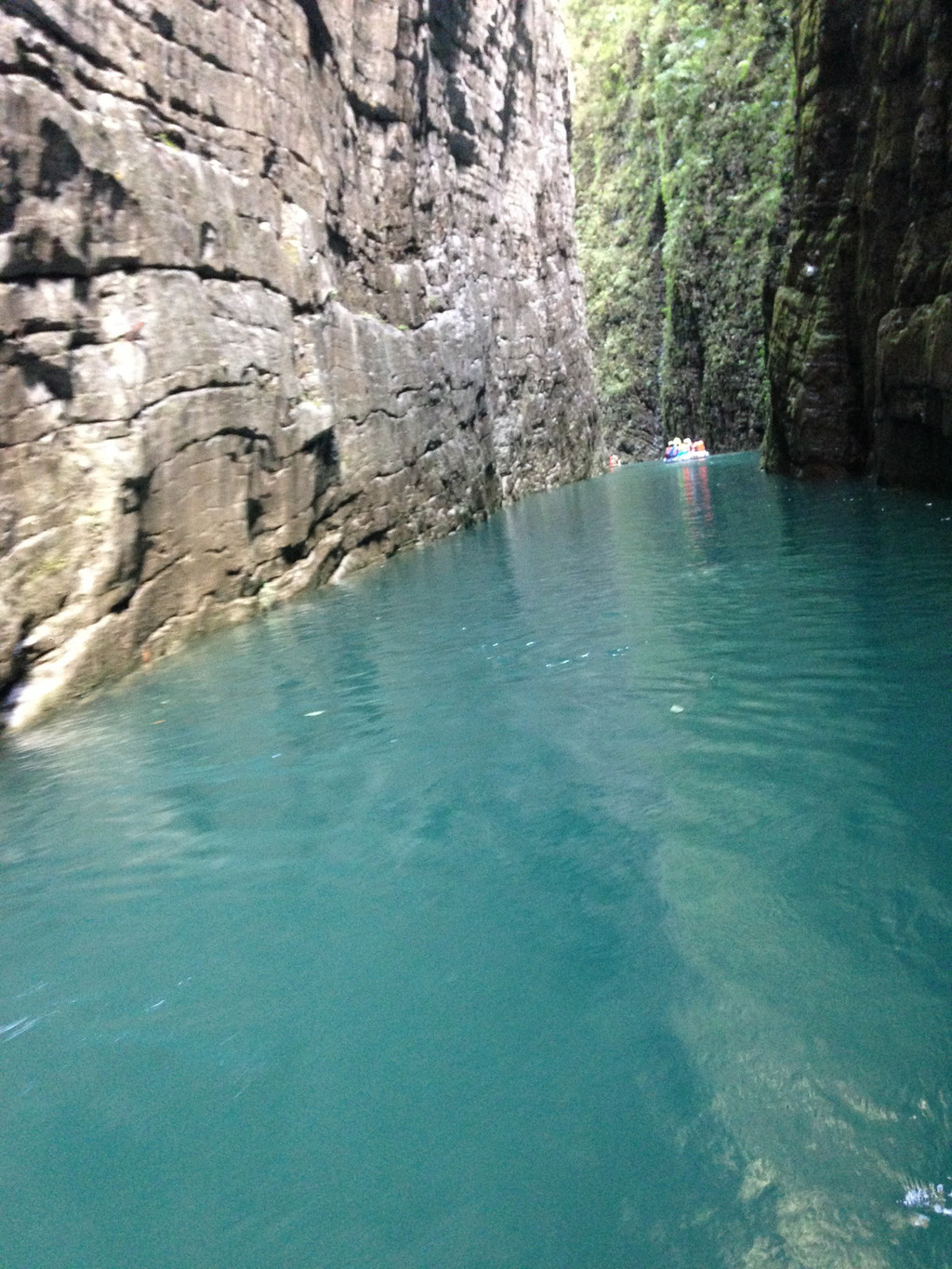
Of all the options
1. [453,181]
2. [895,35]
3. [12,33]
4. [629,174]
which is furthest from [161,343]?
[629,174]

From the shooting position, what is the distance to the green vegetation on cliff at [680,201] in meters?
38.2

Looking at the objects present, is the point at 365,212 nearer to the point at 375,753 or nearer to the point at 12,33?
the point at 12,33

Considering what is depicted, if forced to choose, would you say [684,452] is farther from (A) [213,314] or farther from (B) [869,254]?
(A) [213,314]

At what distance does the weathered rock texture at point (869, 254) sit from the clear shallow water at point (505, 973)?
25.2 feet

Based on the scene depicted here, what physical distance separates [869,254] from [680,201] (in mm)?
32468

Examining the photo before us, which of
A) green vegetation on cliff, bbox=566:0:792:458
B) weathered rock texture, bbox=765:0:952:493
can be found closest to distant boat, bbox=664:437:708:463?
green vegetation on cliff, bbox=566:0:792:458

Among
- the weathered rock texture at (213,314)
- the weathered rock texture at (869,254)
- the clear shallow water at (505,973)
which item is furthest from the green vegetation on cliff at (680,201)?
Answer: the clear shallow water at (505,973)

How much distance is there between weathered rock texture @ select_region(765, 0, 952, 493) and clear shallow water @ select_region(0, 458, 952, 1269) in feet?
25.2

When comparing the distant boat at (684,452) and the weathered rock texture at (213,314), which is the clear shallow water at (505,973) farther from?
the distant boat at (684,452)

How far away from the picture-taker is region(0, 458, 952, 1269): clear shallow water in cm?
195

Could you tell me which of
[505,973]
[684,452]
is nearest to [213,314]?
[505,973]

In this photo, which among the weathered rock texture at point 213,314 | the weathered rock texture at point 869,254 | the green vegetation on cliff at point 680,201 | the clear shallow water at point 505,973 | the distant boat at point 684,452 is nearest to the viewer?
the clear shallow water at point 505,973

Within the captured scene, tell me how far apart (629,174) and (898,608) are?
175 feet

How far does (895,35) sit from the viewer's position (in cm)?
1261
